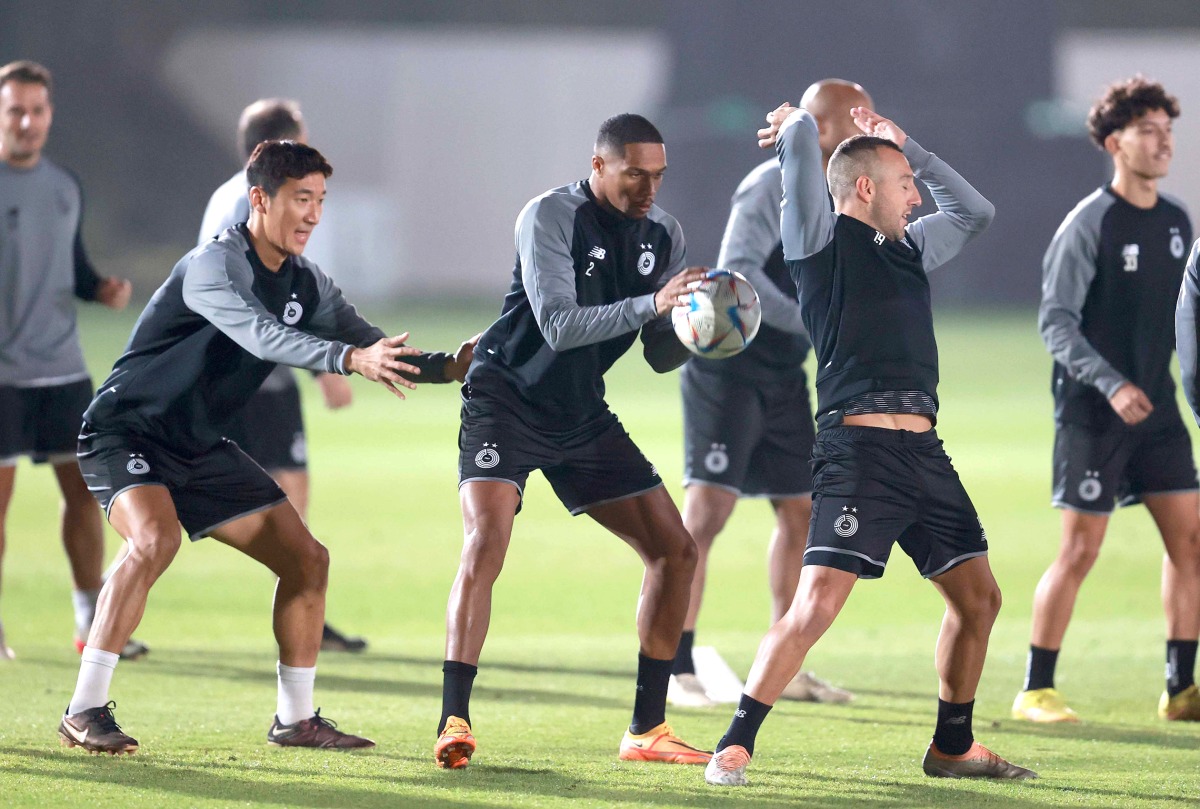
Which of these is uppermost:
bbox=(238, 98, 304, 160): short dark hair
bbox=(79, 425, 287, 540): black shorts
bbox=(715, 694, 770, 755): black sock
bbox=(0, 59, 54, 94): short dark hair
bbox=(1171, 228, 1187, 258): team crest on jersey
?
bbox=(0, 59, 54, 94): short dark hair

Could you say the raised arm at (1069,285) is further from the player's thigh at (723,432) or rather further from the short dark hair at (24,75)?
the short dark hair at (24,75)

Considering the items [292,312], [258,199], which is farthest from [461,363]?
[258,199]

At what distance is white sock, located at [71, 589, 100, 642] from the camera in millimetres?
8430

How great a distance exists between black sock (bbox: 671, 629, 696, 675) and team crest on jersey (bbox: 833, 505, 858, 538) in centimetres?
230

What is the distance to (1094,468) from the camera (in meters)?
7.02

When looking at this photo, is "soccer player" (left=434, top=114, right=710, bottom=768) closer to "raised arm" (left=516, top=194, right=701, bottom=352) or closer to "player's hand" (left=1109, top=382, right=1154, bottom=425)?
"raised arm" (left=516, top=194, right=701, bottom=352)

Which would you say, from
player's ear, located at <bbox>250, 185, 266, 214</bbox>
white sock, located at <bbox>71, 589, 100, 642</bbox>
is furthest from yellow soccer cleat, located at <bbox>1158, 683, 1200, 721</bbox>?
white sock, located at <bbox>71, 589, 100, 642</bbox>

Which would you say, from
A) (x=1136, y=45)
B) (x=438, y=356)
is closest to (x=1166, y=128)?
(x=438, y=356)

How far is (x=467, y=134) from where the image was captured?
46188 mm

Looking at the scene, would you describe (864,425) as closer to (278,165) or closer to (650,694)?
(650,694)

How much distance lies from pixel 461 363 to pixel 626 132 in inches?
39.4

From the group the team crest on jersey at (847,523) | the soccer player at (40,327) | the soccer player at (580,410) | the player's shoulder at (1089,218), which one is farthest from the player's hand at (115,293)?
the player's shoulder at (1089,218)

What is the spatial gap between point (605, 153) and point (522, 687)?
288cm

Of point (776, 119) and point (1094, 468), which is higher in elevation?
point (776, 119)
